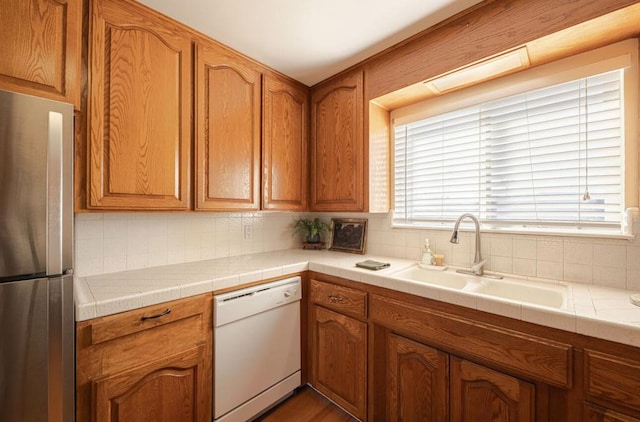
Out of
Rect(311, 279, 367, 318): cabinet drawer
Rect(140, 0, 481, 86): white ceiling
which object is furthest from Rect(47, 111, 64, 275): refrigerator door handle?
Rect(311, 279, 367, 318): cabinet drawer

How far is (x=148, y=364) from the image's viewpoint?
119cm

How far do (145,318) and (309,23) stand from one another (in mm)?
1637

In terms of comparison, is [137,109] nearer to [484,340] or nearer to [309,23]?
[309,23]

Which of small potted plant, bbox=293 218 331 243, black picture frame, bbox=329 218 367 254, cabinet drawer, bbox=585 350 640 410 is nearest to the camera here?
cabinet drawer, bbox=585 350 640 410

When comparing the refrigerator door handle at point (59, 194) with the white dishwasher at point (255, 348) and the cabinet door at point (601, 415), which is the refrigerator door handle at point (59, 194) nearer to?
the white dishwasher at point (255, 348)

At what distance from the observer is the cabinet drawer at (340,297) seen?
5.04ft

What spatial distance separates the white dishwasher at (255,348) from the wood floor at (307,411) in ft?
0.26

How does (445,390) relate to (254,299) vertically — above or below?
below

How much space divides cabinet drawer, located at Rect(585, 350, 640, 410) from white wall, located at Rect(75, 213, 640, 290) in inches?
22.7

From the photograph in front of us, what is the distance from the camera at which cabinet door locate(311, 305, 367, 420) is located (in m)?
1.55

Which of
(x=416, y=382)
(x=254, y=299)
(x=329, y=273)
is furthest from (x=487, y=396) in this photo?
(x=254, y=299)

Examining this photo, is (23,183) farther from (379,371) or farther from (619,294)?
(619,294)

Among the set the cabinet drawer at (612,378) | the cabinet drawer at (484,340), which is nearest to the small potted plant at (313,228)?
the cabinet drawer at (484,340)

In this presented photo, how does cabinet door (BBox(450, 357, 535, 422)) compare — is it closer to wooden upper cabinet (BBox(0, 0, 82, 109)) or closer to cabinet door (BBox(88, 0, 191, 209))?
cabinet door (BBox(88, 0, 191, 209))
